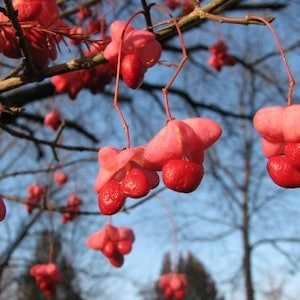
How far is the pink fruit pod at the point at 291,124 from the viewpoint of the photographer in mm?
798

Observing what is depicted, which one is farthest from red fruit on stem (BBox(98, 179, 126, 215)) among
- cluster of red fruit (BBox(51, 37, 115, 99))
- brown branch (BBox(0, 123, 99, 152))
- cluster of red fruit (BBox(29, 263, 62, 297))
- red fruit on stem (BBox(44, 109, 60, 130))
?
red fruit on stem (BBox(44, 109, 60, 130))

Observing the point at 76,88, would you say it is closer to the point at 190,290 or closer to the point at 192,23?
the point at 192,23

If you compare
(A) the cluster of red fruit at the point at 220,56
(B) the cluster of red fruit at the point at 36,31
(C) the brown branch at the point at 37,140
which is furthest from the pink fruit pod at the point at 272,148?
(A) the cluster of red fruit at the point at 220,56

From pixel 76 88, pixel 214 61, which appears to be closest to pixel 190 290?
pixel 214 61

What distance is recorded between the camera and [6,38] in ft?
3.53

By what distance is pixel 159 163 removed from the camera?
0.82 meters

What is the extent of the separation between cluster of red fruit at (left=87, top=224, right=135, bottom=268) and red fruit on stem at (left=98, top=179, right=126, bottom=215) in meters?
0.82

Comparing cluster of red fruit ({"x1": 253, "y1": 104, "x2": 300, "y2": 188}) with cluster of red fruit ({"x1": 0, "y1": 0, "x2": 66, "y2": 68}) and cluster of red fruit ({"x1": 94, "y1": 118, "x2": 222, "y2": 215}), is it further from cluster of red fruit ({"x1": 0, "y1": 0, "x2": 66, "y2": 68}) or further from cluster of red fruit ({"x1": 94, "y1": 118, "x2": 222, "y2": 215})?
cluster of red fruit ({"x1": 0, "y1": 0, "x2": 66, "y2": 68})

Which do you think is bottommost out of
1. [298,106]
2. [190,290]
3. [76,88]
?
[190,290]

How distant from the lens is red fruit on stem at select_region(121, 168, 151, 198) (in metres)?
0.82

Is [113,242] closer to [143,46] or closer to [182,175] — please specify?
[143,46]

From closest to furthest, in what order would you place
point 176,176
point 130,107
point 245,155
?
point 176,176 < point 130,107 < point 245,155

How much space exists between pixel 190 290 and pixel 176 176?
15.5 metres

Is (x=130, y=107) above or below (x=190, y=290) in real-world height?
above
